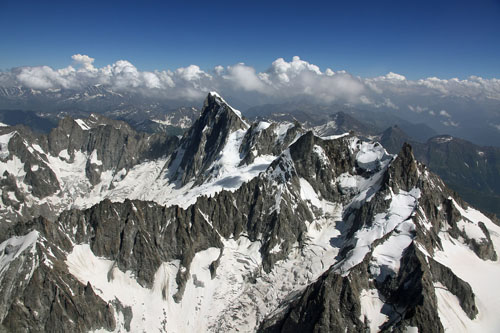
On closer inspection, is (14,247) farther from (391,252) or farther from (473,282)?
(473,282)

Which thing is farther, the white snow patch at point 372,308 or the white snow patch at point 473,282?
the white snow patch at point 473,282

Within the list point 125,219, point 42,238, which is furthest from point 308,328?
point 42,238

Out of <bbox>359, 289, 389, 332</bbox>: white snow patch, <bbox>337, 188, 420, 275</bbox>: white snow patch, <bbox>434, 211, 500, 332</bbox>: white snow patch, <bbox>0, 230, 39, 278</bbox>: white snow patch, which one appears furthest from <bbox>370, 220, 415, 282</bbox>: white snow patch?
<bbox>0, 230, 39, 278</bbox>: white snow patch

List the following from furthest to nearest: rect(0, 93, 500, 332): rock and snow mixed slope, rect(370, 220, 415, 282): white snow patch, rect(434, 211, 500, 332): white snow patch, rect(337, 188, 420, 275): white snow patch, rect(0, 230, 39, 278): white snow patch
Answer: rect(337, 188, 420, 275): white snow patch < rect(0, 230, 39, 278): white snow patch < rect(370, 220, 415, 282): white snow patch < rect(0, 93, 500, 332): rock and snow mixed slope < rect(434, 211, 500, 332): white snow patch

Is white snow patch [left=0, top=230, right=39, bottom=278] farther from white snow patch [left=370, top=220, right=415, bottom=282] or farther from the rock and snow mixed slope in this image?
white snow patch [left=370, top=220, right=415, bottom=282]

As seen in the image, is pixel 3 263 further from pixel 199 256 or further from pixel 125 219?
pixel 199 256

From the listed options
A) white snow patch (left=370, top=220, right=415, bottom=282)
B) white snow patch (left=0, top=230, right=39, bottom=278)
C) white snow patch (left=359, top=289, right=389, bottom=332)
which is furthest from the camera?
white snow patch (left=0, top=230, right=39, bottom=278)

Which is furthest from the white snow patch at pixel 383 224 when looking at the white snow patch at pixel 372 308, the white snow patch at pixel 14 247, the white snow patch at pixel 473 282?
the white snow patch at pixel 14 247

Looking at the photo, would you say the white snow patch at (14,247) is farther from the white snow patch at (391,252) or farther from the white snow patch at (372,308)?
the white snow patch at (391,252)
